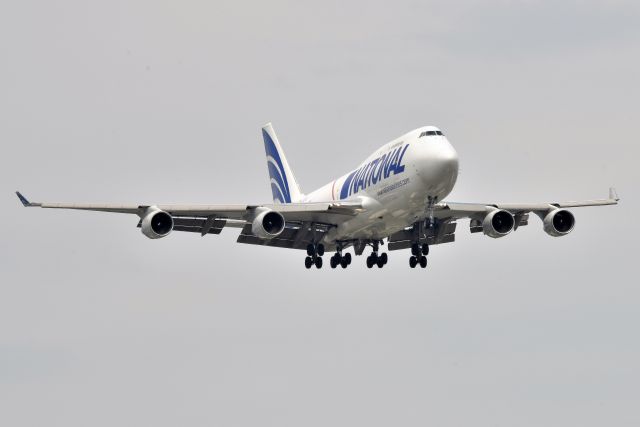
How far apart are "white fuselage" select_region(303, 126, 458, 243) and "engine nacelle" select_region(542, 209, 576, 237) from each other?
364 inches

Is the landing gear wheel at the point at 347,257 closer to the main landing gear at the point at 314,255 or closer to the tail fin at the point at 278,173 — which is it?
the main landing gear at the point at 314,255

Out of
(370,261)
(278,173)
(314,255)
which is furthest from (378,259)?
(278,173)

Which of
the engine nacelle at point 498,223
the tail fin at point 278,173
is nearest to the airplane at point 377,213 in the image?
the engine nacelle at point 498,223

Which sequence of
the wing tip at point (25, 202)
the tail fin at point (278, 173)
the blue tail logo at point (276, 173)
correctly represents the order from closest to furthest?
the wing tip at point (25, 202)
the tail fin at point (278, 173)
the blue tail logo at point (276, 173)

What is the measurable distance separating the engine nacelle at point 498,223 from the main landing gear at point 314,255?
394 inches

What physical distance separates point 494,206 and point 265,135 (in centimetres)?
2709

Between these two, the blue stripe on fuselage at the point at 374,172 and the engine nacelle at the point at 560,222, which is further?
the engine nacelle at the point at 560,222

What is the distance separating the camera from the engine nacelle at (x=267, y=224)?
213 feet

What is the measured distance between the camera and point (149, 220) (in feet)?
206

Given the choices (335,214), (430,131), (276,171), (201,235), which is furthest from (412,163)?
(276,171)

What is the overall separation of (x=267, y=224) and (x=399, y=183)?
7.51 m

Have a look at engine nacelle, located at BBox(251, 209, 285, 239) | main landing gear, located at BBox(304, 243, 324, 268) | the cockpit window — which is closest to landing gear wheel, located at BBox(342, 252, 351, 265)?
main landing gear, located at BBox(304, 243, 324, 268)

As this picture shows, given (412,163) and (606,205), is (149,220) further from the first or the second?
(606,205)

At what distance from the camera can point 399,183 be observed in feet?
208
